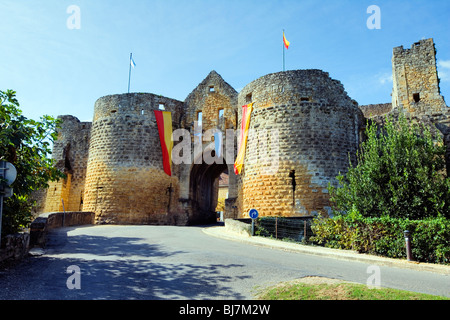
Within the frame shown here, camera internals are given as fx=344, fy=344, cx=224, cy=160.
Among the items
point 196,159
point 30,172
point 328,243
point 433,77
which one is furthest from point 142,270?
point 433,77

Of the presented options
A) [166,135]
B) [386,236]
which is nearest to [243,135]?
[166,135]

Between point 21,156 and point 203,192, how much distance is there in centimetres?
1782

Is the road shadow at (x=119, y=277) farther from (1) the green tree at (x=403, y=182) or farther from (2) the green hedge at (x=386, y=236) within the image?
(1) the green tree at (x=403, y=182)

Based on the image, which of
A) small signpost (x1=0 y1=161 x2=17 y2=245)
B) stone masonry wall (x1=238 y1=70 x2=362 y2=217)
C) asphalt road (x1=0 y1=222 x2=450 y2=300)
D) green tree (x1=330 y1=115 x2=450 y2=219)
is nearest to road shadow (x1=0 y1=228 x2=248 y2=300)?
asphalt road (x1=0 y1=222 x2=450 y2=300)

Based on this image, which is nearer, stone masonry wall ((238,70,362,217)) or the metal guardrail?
the metal guardrail

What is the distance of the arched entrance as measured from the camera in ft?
75.2

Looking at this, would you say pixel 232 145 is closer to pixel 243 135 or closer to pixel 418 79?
pixel 243 135

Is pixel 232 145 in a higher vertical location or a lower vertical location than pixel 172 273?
higher

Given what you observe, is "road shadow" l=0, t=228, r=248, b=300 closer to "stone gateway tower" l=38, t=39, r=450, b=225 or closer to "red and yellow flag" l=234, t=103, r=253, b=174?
"stone gateway tower" l=38, t=39, r=450, b=225

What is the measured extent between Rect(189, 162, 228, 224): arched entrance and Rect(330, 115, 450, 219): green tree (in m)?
12.5

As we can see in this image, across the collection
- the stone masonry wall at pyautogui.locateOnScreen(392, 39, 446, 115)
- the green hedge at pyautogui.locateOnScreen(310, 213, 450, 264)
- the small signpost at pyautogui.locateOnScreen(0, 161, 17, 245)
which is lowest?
the green hedge at pyautogui.locateOnScreen(310, 213, 450, 264)

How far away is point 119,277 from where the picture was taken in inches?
246
